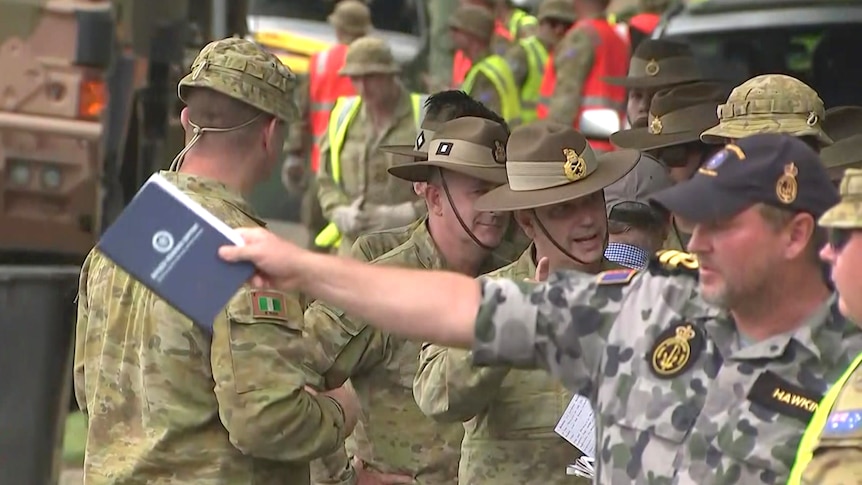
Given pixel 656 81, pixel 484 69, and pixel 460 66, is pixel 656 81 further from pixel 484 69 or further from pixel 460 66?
pixel 460 66

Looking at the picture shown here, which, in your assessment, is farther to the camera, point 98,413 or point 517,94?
point 517,94

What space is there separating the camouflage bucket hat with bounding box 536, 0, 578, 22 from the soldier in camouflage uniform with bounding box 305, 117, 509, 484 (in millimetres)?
6077

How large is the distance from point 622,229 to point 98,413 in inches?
60.1

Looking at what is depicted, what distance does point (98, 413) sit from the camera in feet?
12.5

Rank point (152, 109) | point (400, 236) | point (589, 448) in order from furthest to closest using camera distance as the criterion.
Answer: point (152, 109) < point (400, 236) < point (589, 448)

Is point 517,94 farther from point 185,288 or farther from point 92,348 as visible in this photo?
point 185,288

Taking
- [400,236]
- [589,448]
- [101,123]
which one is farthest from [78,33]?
[589,448]

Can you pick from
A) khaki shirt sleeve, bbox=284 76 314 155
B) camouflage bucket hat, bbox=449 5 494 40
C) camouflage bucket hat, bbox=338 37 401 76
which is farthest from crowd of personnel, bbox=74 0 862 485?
camouflage bucket hat, bbox=449 5 494 40

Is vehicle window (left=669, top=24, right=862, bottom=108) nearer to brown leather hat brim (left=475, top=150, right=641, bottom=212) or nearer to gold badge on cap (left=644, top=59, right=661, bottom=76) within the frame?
gold badge on cap (left=644, top=59, right=661, bottom=76)

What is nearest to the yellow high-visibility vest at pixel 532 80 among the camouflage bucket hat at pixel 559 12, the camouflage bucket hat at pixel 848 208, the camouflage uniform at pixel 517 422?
the camouflage bucket hat at pixel 559 12

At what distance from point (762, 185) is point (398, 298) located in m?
0.67

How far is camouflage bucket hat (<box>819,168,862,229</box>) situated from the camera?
2.53m

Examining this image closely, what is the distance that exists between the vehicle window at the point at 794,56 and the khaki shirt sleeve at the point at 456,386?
3594mm

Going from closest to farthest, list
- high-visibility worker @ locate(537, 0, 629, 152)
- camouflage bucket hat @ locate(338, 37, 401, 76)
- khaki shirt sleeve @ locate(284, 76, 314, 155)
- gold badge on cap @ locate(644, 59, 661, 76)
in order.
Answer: gold badge on cap @ locate(644, 59, 661, 76), camouflage bucket hat @ locate(338, 37, 401, 76), high-visibility worker @ locate(537, 0, 629, 152), khaki shirt sleeve @ locate(284, 76, 314, 155)
